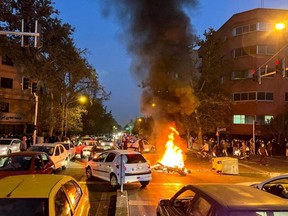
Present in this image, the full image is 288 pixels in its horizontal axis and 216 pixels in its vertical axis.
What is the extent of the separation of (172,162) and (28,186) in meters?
16.2

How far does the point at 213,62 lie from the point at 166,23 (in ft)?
54.3

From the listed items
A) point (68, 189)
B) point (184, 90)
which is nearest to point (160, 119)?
point (184, 90)

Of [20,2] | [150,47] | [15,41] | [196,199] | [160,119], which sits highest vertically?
[20,2]

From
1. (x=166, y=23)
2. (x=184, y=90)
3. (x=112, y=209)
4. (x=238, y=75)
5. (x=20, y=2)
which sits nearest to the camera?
(x=112, y=209)

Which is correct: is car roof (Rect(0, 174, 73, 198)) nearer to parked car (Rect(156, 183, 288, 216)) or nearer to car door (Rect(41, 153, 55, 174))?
parked car (Rect(156, 183, 288, 216))

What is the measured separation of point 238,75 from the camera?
4794 cm

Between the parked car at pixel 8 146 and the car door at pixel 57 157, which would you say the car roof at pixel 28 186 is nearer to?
the car door at pixel 57 157

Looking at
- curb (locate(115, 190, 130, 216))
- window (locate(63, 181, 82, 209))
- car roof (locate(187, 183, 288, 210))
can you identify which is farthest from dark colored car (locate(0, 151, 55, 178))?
car roof (locate(187, 183, 288, 210))

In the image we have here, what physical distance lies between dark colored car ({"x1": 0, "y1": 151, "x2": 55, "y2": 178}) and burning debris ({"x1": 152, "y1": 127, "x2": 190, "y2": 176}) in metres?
7.75

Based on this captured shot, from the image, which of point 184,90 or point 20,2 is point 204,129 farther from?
point 20,2

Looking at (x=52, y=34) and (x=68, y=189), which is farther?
(x=52, y=34)

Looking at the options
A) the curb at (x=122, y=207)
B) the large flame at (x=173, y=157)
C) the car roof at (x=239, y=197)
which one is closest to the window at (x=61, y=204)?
the car roof at (x=239, y=197)

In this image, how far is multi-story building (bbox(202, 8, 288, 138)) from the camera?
4550 centimetres

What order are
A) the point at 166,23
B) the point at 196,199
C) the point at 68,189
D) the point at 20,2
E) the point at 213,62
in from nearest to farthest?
the point at 196,199 < the point at 68,189 < the point at 166,23 < the point at 20,2 < the point at 213,62
